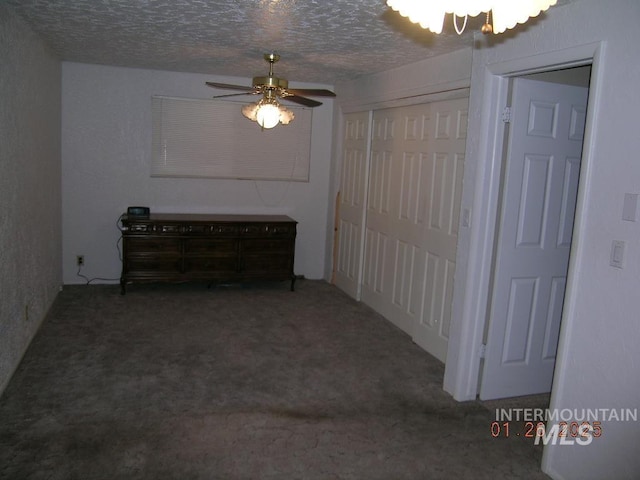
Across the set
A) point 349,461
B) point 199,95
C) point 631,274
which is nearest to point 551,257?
point 631,274

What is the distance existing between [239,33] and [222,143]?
93.8 inches

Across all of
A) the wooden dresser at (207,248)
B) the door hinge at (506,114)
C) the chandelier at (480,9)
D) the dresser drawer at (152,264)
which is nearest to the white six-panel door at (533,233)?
the door hinge at (506,114)

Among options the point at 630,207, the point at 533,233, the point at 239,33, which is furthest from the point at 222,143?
the point at 630,207

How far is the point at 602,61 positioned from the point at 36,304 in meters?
4.21

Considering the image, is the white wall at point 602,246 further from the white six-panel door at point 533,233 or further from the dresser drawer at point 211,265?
the dresser drawer at point 211,265

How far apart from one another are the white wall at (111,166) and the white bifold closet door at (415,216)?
1577 millimetres

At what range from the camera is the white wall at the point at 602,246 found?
2.25 meters

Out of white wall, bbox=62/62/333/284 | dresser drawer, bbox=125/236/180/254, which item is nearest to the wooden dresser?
dresser drawer, bbox=125/236/180/254

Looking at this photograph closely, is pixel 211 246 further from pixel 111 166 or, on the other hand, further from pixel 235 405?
pixel 235 405

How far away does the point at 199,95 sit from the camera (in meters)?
5.88

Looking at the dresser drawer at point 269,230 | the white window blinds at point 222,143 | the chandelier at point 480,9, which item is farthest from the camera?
the white window blinds at point 222,143

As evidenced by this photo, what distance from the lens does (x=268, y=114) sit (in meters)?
3.95

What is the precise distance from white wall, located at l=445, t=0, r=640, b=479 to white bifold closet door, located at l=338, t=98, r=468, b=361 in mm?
1350

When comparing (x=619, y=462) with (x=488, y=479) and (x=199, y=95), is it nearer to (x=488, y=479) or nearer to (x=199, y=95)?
(x=488, y=479)
